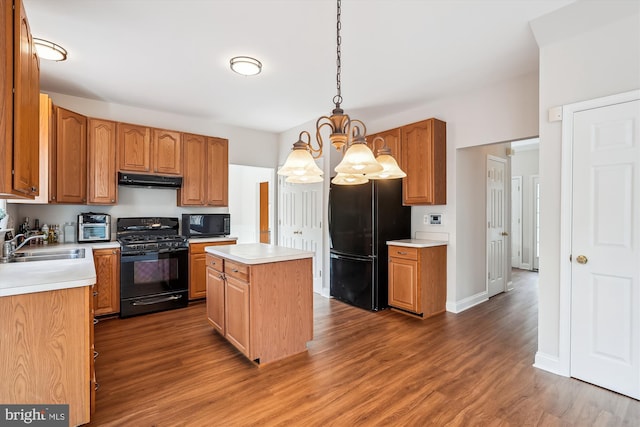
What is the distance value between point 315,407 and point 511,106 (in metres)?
3.47

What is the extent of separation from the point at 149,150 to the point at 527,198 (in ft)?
24.0

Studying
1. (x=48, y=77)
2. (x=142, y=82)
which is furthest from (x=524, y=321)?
(x=48, y=77)

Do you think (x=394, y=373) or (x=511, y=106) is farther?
(x=511, y=106)

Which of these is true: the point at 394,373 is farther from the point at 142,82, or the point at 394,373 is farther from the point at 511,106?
the point at 142,82

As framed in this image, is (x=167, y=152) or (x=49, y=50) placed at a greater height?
(x=49, y=50)

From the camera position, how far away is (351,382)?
7.33ft

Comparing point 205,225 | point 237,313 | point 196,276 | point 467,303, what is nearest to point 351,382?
point 237,313

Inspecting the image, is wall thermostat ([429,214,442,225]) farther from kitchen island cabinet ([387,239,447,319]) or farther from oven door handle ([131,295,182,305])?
oven door handle ([131,295,182,305])

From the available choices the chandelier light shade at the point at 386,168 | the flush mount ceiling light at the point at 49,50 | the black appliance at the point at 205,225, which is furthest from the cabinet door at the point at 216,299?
the flush mount ceiling light at the point at 49,50

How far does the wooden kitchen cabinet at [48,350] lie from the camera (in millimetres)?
1547

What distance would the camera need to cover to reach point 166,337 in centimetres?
305

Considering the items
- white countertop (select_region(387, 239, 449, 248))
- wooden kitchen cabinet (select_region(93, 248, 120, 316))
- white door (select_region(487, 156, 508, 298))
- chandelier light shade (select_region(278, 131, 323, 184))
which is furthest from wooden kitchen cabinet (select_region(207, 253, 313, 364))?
white door (select_region(487, 156, 508, 298))

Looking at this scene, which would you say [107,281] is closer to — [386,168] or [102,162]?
[102,162]

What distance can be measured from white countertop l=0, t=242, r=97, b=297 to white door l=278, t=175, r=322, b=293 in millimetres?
3042
